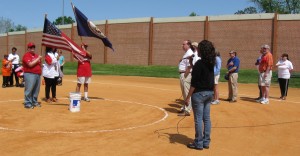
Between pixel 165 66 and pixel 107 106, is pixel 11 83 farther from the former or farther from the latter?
pixel 165 66

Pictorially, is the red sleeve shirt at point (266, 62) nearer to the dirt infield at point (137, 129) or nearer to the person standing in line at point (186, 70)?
the dirt infield at point (137, 129)

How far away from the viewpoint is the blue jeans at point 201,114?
6.52m

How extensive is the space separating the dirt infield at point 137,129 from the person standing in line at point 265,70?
22.7 inches

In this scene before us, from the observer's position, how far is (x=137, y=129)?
312 inches

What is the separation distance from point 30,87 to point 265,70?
7.81 m

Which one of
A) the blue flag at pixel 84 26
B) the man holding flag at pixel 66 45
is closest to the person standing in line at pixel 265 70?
the blue flag at pixel 84 26

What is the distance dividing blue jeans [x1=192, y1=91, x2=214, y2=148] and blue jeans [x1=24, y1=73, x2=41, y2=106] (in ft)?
18.4

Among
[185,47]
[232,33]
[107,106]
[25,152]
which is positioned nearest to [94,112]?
[107,106]

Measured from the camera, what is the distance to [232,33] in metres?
32.9

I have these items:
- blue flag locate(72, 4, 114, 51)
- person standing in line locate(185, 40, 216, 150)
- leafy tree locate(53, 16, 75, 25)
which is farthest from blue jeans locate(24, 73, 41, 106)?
leafy tree locate(53, 16, 75, 25)

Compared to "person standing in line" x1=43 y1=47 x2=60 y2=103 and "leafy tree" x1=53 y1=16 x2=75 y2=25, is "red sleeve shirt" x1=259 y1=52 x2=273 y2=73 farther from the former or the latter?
"leafy tree" x1=53 y1=16 x2=75 y2=25

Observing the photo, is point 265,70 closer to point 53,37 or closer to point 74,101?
point 74,101

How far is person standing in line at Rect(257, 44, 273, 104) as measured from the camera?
39.4 ft

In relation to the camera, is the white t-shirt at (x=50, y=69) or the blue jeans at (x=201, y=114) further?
the white t-shirt at (x=50, y=69)
